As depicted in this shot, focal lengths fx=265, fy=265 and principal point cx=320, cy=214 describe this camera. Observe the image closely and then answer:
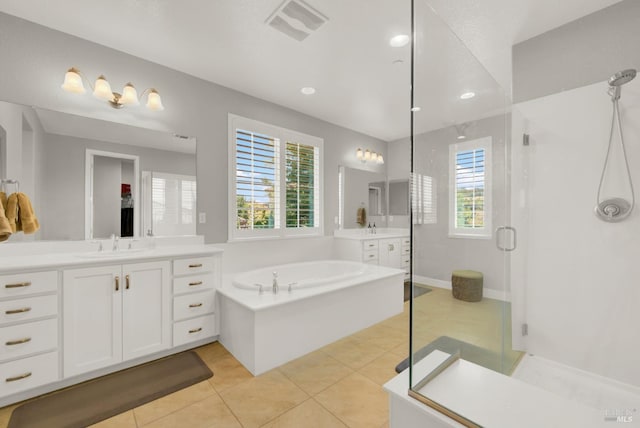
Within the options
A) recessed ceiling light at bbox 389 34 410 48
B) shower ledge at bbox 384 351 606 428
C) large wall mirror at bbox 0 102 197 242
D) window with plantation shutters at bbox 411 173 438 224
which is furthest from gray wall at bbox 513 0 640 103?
large wall mirror at bbox 0 102 197 242

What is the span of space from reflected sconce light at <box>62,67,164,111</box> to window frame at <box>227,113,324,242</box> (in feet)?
2.53

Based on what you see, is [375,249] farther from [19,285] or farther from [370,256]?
[19,285]

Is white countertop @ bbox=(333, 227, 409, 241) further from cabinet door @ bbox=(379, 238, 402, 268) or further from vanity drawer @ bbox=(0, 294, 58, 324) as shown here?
vanity drawer @ bbox=(0, 294, 58, 324)

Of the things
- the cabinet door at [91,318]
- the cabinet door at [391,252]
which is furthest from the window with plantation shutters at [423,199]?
the cabinet door at [391,252]

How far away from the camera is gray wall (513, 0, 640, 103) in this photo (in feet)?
5.76

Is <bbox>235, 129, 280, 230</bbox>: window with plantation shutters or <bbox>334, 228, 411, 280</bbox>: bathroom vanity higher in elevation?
<bbox>235, 129, 280, 230</bbox>: window with plantation shutters

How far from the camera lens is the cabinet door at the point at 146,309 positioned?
201 centimetres

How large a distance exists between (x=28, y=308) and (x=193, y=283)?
97cm

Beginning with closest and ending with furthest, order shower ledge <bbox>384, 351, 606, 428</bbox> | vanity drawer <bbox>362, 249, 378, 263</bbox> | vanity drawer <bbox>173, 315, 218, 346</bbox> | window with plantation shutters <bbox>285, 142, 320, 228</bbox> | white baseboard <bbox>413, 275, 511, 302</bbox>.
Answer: shower ledge <bbox>384, 351, 606, 428</bbox>, white baseboard <bbox>413, 275, 511, 302</bbox>, vanity drawer <bbox>173, 315, 218, 346</bbox>, window with plantation shutters <bbox>285, 142, 320, 228</bbox>, vanity drawer <bbox>362, 249, 378, 263</bbox>

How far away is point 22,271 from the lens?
1.65 metres

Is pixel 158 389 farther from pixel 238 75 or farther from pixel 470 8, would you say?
pixel 470 8

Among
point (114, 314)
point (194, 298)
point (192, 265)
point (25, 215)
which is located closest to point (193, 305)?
point (194, 298)

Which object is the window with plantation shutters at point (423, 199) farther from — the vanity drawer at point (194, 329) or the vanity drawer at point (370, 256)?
the vanity drawer at point (370, 256)

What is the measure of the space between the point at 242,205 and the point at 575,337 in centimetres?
322
